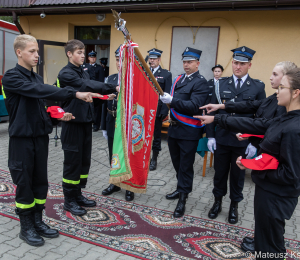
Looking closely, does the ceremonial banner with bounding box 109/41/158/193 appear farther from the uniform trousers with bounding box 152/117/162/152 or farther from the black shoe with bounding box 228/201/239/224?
the uniform trousers with bounding box 152/117/162/152

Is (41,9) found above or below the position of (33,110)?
above

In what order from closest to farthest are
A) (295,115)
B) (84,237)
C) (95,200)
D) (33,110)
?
(295,115) → (33,110) → (84,237) → (95,200)

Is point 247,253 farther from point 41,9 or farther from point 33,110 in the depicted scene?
point 41,9

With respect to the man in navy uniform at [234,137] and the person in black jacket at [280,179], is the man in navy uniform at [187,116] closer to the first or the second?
the man in navy uniform at [234,137]

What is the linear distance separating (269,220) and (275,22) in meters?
6.16

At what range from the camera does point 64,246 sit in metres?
2.87

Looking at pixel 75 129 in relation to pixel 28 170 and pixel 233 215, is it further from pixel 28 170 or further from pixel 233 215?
pixel 233 215

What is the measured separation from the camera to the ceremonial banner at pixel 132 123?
9.01ft

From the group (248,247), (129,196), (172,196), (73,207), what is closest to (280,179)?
(248,247)

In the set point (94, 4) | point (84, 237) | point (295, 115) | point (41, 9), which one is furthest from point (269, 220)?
point (41, 9)

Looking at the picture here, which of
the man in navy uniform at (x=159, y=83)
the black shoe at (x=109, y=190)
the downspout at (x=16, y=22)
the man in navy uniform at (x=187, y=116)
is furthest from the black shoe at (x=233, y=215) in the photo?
the downspout at (x=16, y=22)

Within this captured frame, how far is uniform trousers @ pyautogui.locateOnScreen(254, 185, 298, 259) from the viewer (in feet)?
6.94

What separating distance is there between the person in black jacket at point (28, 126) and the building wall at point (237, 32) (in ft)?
18.6

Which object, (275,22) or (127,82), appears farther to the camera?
(275,22)
